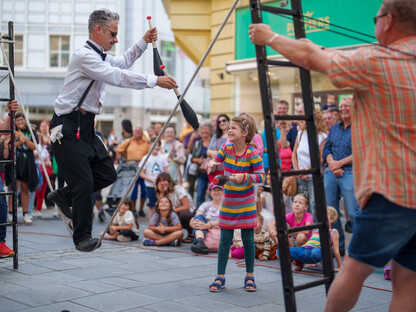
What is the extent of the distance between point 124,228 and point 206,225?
4.77 feet

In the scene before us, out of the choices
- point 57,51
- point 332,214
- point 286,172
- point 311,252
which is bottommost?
point 311,252

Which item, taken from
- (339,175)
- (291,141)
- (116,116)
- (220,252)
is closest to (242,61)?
(291,141)

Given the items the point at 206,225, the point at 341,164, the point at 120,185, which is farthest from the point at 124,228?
the point at 341,164

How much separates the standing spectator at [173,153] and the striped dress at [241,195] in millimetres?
5409

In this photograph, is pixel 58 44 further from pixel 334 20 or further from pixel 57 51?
pixel 334 20

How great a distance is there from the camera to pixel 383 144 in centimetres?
280

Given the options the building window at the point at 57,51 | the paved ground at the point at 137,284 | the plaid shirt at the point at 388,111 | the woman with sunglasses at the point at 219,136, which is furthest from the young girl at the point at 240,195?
the building window at the point at 57,51

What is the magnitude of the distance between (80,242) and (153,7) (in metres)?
30.7

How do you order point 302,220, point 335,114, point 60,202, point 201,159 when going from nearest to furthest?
point 60,202 < point 302,220 < point 335,114 < point 201,159

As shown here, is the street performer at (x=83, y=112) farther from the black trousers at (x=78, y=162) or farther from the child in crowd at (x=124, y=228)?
the child in crowd at (x=124, y=228)

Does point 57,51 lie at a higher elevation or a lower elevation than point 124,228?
higher

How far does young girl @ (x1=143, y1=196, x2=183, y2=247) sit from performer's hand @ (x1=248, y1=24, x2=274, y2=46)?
4.80 meters

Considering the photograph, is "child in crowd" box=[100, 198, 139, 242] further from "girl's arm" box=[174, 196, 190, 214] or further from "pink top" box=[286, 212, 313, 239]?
"pink top" box=[286, 212, 313, 239]

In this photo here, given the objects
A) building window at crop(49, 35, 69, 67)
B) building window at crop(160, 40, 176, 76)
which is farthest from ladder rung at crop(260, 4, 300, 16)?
building window at crop(160, 40, 176, 76)
